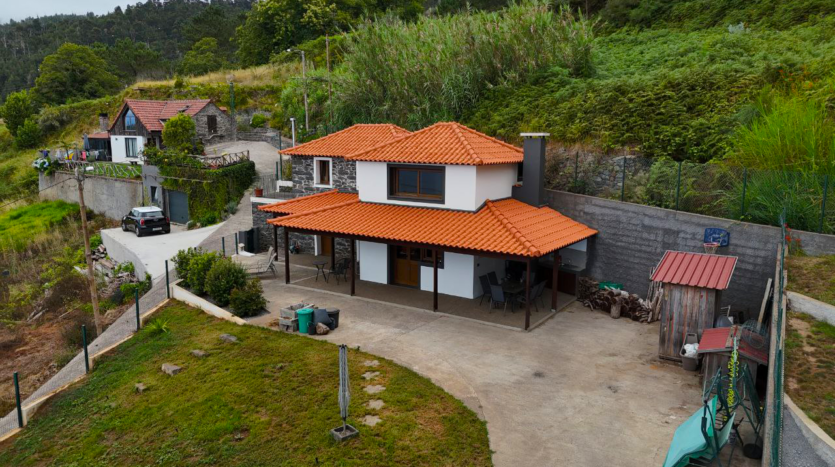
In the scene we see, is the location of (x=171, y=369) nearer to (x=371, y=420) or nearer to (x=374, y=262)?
(x=371, y=420)

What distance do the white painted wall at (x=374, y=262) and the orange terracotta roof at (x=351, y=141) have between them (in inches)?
175

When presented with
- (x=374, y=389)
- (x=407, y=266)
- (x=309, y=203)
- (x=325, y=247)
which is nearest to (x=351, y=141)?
(x=309, y=203)

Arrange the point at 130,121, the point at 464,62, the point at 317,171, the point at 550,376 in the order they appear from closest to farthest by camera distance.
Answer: the point at 550,376 < the point at 317,171 < the point at 464,62 < the point at 130,121

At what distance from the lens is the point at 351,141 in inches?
928

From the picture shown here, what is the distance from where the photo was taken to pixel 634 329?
1606cm

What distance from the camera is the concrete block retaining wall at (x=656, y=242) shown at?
15305mm

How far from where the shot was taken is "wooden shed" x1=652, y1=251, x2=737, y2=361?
1292cm

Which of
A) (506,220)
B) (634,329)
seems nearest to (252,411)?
(506,220)

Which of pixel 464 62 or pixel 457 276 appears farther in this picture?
pixel 464 62

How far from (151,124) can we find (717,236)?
128ft

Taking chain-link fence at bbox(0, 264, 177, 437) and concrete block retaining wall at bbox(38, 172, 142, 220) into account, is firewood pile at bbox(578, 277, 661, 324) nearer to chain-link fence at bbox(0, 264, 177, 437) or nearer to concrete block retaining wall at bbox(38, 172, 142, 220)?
chain-link fence at bbox(0, 264, 177, 437)

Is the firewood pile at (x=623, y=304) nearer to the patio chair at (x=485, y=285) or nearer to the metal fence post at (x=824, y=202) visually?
the patio chair at (x=485, y=285)

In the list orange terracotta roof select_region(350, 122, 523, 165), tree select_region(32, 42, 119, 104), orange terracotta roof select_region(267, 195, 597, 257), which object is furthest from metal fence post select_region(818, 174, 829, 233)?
tree select_region(32, 42, 119, 104)

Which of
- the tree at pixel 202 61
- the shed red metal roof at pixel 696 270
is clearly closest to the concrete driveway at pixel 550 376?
the shed red metal roof at pixel 696 270
